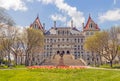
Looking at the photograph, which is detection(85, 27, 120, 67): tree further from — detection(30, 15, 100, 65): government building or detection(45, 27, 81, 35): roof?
detection(45, 27, 81, 35): roof

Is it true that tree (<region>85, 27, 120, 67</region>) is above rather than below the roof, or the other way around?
below

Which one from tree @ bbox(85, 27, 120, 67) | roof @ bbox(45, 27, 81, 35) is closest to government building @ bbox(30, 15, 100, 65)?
roof @ bbox(45, 27, 81, 35)

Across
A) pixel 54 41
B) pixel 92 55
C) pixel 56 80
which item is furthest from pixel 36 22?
pixel 56 80

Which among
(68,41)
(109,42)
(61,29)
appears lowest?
(109,42)

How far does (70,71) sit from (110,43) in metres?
32.9

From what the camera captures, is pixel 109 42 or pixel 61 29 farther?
pixel 61 29

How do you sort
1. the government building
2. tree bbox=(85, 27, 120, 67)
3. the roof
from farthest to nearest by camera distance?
1. the roof
2. the government building
3. tree bbox=(85, 27, 120, 67)

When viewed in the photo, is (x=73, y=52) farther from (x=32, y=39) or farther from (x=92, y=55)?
(x=32, y=39)

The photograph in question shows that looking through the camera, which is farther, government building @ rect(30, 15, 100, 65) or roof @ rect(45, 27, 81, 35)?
roof @ rect(45, 27, 81, 35)

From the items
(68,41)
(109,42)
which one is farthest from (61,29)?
(109,42)

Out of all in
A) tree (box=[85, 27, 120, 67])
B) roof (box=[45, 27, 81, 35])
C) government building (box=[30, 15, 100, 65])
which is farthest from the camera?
roof (box=[45, 27, 81, 35])

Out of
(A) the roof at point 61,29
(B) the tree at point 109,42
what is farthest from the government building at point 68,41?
(B) the tree at point 109,42

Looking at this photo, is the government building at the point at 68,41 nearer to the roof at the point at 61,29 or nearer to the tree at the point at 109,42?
the roof at the point at 61,29

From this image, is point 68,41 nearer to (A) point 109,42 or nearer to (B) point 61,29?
(B) point 61,29
